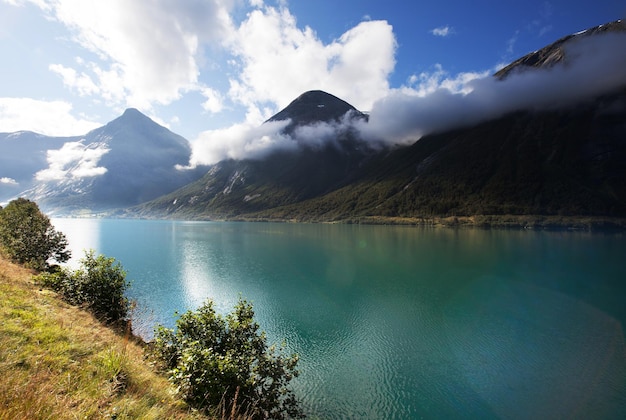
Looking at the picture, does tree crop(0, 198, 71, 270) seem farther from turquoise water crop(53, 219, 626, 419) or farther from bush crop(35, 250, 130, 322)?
bush crop(35, 250, 130, 322)

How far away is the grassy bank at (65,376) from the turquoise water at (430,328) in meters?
9.56

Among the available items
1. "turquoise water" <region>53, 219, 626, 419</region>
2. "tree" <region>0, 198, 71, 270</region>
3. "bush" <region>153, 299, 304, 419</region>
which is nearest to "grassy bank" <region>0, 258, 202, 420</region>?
"bush" <region>153, 299, 304, 419</region>

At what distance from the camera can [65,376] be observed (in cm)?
812

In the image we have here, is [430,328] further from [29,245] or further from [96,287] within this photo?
[29,245]

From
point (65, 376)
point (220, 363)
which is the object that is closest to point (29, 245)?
point (65, 376)

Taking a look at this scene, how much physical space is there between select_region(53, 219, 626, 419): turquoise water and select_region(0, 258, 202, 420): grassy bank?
956cm

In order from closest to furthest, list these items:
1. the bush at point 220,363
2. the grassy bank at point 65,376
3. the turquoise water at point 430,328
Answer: the grassy bank at point 65,376, the bush at point 220,363, the turquoise water at point 430,328

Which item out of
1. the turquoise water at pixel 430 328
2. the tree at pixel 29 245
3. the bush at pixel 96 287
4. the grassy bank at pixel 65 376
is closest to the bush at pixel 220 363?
the grassy bank at pixel 65 376

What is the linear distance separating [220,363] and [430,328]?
2798cm

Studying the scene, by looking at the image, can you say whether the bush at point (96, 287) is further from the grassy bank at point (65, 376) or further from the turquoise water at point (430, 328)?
the grassy bank at point (65, 376)

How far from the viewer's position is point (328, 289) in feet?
160

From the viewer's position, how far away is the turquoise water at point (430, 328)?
67.0 feet

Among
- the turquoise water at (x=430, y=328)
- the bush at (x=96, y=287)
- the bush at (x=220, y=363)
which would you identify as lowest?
the turquoise water at (x=430, y=328)

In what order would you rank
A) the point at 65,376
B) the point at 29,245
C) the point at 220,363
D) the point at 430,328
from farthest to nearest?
the point at 430,328 → the point at 29,245 → the point at 220,363 → the point at 65,376
